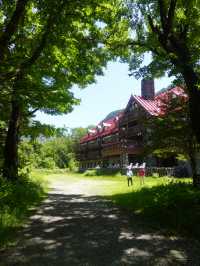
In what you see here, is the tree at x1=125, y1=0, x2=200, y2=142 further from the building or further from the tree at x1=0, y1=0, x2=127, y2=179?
the building

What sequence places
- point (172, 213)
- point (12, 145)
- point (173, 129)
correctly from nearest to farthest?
point (172, 213)
point (173, 129)
point (12, 145)

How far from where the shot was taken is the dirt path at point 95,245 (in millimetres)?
7141

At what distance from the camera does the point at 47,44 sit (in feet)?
38.7

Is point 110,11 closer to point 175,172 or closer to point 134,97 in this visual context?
point 175,172

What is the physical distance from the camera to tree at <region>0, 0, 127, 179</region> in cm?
1102

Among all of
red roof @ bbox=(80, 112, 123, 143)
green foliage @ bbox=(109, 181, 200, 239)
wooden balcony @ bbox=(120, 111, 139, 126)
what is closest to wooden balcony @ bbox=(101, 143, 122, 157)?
wooden balcony @ bbox=(120, 111, 139, 126)

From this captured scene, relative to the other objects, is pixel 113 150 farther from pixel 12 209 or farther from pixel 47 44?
pixel 47 44

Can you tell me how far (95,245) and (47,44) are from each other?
6.90m

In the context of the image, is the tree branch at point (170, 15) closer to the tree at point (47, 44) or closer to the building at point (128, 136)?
the tree at point (47, 44)

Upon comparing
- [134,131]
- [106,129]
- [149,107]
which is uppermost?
[149,107]

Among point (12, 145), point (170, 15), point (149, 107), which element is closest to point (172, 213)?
point (170, 15)

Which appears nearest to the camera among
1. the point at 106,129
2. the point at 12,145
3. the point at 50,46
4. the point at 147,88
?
the point at 50,46

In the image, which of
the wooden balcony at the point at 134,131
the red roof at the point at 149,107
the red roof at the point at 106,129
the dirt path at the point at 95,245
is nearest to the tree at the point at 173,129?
the red roof at the point at 149,107

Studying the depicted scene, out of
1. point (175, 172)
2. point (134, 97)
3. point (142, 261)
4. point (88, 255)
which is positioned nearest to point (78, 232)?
point (88, 255)
